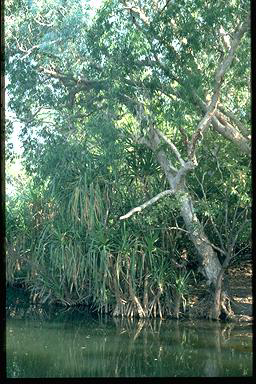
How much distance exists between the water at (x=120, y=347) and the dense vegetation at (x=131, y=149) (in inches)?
20.4

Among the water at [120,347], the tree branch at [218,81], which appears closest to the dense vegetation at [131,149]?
the tree branch at [218,81]

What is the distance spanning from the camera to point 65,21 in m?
9.24

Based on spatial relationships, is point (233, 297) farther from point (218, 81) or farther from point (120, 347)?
point (218, 81)

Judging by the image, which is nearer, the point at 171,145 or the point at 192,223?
the point at 171,145

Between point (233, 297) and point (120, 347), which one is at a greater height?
point (233, 297)

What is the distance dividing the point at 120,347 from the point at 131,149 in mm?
2869

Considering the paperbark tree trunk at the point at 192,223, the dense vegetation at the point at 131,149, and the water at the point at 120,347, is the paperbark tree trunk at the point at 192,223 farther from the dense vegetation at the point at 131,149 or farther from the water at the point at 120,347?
the water at the point at 120,347

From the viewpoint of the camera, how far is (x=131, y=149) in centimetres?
870

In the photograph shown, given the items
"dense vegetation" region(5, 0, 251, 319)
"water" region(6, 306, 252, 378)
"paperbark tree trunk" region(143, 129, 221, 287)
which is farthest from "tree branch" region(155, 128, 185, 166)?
"water" region(6, 306, 252, 378)

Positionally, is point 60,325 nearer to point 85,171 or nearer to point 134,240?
point 134,240

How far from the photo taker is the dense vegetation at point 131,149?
7.24 m

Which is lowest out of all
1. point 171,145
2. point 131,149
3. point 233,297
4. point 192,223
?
point 233,297

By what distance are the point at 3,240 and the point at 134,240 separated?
4682 mm

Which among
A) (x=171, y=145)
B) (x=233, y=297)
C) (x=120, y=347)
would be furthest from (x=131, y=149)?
(x=120, y=347)
